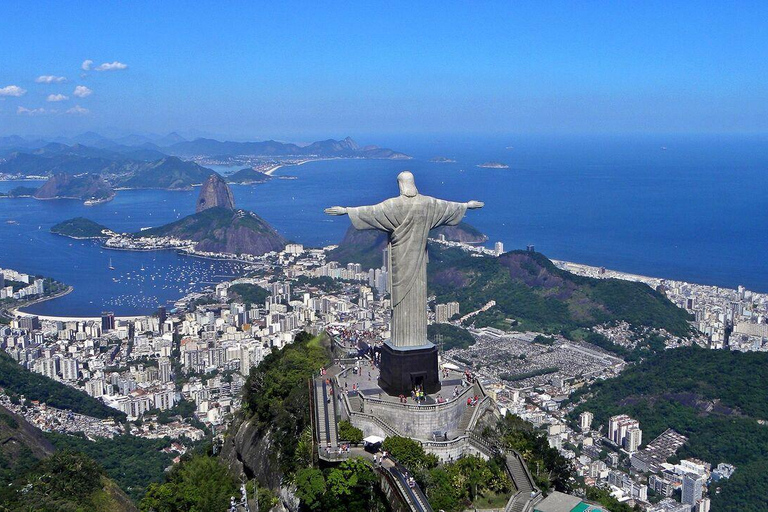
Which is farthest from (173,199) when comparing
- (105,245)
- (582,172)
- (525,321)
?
(525,321)

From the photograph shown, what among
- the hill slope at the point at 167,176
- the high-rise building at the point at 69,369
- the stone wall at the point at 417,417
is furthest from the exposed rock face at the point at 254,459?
the hill slope at the point at 167,176

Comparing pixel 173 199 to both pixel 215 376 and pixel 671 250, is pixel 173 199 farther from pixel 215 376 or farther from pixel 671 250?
pixel 215 376

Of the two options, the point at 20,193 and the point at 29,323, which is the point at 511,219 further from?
the point at 20,193

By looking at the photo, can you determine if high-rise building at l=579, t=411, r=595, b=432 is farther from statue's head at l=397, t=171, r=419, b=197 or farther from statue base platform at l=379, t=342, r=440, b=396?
statue's head at l=397, t=171, r=419, b=197

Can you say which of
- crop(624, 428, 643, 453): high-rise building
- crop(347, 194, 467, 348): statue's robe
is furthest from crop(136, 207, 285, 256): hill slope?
crop(347, 194, 467, 348): statue's robe

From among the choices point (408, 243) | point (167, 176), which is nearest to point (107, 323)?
point (408, 243)

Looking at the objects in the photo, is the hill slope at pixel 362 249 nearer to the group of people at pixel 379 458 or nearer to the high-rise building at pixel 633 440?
the high-rise building at pixel 633 440
